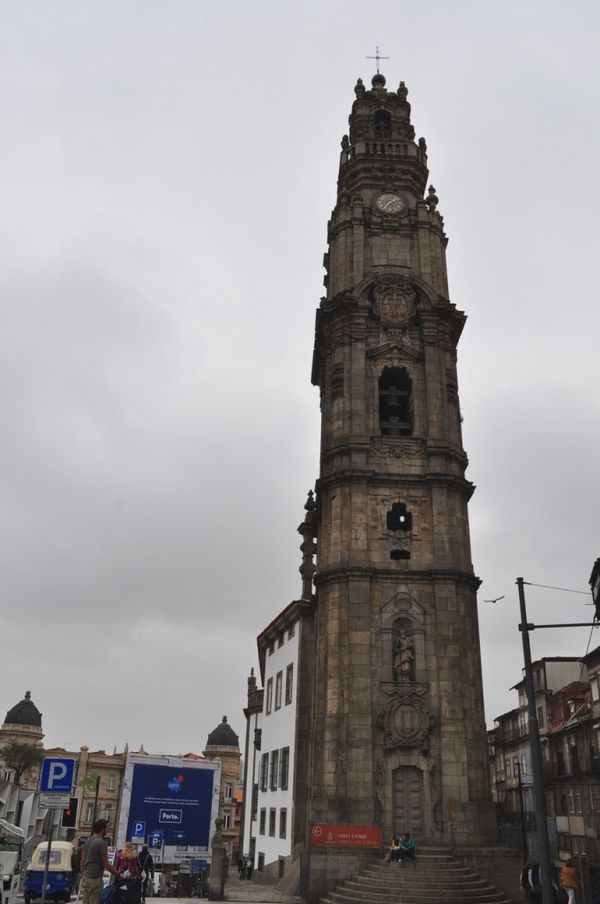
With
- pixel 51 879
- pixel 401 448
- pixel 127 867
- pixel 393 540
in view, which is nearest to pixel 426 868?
pixel 51 879

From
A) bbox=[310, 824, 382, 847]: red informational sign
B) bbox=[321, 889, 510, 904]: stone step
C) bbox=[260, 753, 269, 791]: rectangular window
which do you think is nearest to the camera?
bbox=[321, 889, 510, 904]: stone step

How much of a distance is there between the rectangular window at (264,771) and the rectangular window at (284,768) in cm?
458

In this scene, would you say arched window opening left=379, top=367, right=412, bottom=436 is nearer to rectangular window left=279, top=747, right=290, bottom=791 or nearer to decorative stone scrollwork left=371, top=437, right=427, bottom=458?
decorative stone scrollwork left=371, top=437, right=427, bottom=458

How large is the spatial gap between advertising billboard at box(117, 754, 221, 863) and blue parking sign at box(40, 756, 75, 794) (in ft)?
53.1

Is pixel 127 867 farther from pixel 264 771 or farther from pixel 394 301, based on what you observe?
pixel 264 771

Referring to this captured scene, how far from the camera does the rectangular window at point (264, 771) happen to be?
43312mm

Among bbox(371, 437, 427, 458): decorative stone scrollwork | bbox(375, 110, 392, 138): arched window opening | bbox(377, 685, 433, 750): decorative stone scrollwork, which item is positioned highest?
bbox(375, 110, 392, 138): arched window opening

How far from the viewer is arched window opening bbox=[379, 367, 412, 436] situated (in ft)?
120

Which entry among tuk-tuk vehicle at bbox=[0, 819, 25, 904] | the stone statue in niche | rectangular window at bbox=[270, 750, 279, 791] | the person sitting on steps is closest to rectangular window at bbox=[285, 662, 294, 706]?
rectangular window at bbox=[270, 750, 279, 791]

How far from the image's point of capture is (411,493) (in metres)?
34.4

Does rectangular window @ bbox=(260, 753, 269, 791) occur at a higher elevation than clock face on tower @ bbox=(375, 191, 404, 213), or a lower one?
lower

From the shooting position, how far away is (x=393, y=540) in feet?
109

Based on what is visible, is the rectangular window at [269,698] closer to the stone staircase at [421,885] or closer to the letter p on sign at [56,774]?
the stone staircase at [421,885]

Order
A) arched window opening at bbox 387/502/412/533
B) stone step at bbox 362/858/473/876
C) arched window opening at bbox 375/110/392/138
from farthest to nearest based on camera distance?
arched window opening at bbox 375/110/392/138 → arched window opening at bbox 387/502/412/533 → stone step at bbox 362/858/473/876
